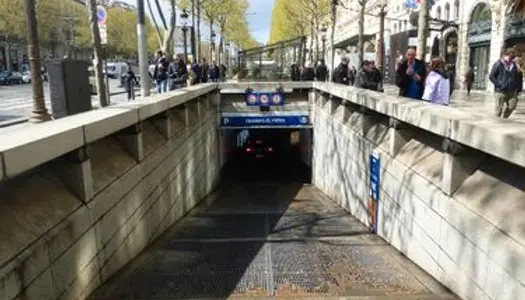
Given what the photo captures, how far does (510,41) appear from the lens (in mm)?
26516

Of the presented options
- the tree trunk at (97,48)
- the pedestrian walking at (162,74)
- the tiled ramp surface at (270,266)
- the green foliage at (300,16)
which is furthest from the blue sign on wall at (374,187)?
the green foliage at (300,16)

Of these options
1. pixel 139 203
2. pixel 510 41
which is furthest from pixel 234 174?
pixel 139 203

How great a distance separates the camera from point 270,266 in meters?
6.01

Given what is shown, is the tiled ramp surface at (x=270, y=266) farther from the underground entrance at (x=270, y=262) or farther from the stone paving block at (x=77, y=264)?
the stone paving block at (x=77, y=264)

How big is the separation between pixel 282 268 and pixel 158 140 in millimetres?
3670

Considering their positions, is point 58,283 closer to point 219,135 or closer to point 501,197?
point 501,197

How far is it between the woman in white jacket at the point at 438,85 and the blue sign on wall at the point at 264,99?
1119 cm

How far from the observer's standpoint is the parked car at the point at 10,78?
Answer: 52.1 m

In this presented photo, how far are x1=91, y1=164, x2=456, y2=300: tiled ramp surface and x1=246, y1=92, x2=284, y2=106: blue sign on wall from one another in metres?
10.8

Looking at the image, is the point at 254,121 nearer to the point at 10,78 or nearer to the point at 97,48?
the point at 97,48

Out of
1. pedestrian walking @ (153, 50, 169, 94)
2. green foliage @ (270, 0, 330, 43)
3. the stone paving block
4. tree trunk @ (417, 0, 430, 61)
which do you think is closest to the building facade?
green foliage @ (270, 0, 330, 43)

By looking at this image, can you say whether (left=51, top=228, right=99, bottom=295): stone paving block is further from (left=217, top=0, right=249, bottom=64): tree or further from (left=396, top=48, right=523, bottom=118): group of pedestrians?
(left=217, top=0, right=249, bottom=64): tree

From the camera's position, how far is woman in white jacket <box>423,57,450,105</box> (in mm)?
8914

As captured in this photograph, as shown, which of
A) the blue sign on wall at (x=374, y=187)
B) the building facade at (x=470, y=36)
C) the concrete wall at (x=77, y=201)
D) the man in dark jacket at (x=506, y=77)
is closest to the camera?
the concrete wall at (x=77, y=201)
